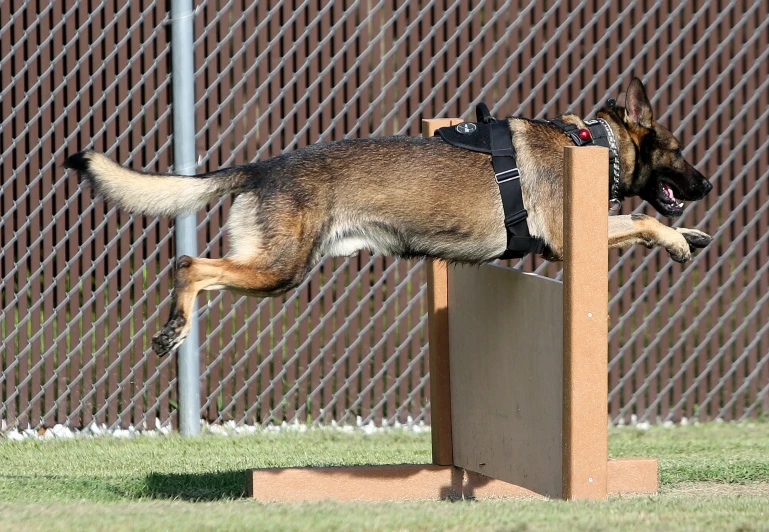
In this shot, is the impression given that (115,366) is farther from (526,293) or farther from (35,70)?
(526,293)

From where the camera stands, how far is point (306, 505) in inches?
155

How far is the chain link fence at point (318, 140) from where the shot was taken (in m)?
5.82

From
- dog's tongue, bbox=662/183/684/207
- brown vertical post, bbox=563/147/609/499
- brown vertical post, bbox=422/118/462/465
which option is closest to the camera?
brown vertical post, bbox=563/147/609/499

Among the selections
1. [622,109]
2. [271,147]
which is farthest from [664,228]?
[271,147]

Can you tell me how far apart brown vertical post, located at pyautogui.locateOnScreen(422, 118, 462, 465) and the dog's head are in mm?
782

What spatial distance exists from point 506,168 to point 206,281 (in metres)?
1.21

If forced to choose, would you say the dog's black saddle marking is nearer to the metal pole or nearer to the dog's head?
the dog's head

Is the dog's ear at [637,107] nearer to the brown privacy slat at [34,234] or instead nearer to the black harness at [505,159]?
the black harness at [505,159]

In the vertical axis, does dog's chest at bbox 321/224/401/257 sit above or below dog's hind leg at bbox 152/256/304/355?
above

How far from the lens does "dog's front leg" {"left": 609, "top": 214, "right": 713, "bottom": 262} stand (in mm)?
4332

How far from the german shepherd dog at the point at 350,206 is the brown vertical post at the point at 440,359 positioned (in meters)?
0.62

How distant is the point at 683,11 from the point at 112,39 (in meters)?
3.19

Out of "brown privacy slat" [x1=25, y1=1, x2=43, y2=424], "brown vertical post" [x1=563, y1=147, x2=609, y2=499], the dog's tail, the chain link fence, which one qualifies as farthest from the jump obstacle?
"brown privacy slat" [x1=25, y1=1, x2=43, y2=424]

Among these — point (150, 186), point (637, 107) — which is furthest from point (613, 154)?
point (150, 186)
